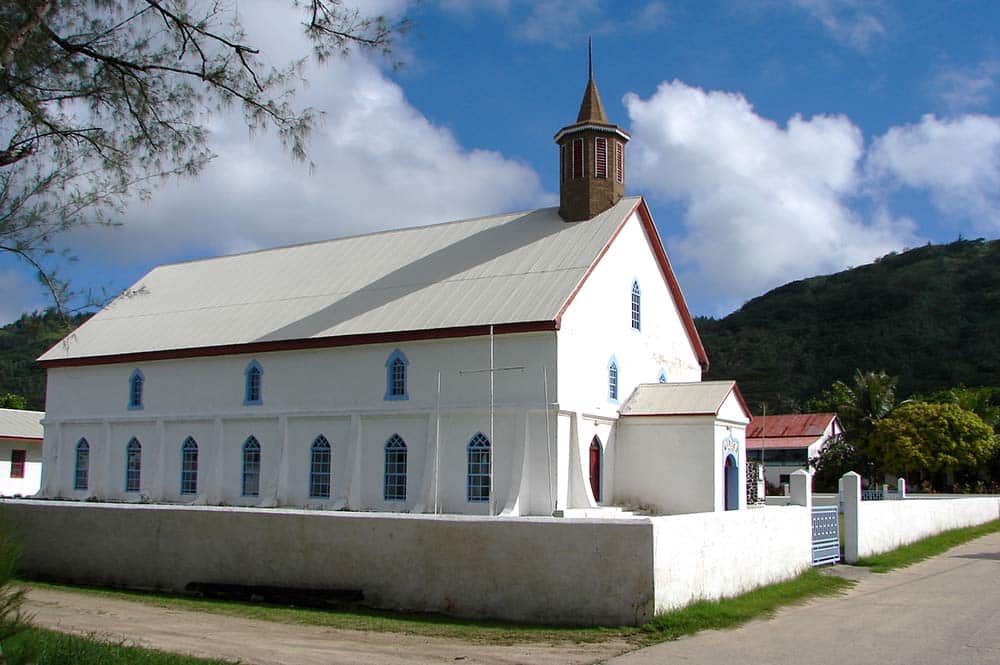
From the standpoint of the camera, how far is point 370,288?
32.0m

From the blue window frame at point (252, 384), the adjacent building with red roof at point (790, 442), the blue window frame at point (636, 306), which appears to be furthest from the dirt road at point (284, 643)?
the adjacent building with red roof at point (790, 442)

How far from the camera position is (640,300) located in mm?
30641

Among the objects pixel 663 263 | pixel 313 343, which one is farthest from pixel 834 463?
A: pixel 313 343

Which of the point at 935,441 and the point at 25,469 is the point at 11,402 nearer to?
the point at 25,469

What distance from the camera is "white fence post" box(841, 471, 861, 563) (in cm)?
2130

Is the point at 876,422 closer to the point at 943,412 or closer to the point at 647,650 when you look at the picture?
the point at 943,412

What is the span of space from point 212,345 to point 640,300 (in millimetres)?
13990

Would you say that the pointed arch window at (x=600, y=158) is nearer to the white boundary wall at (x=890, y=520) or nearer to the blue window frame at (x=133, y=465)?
the white boundary wall at (x=890, y=520)

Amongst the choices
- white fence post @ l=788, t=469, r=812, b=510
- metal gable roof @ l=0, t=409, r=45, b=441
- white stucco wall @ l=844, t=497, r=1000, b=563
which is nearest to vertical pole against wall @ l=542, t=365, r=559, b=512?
white fence post @ l=788, t=469, r=812, b=510

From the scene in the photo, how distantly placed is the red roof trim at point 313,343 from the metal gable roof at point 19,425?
12.1 metres

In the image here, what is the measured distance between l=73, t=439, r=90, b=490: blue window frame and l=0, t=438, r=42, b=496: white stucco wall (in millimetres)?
12920

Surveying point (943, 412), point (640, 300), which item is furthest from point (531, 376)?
point (943, 412)

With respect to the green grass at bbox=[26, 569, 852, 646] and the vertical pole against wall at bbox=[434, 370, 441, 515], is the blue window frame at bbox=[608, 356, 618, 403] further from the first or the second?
the green grass at bbox=[26, 569, 852, 646]

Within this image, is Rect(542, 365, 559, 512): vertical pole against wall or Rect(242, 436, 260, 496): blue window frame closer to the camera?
Rect(542, 365, 559, 512): vertical pole against wall
